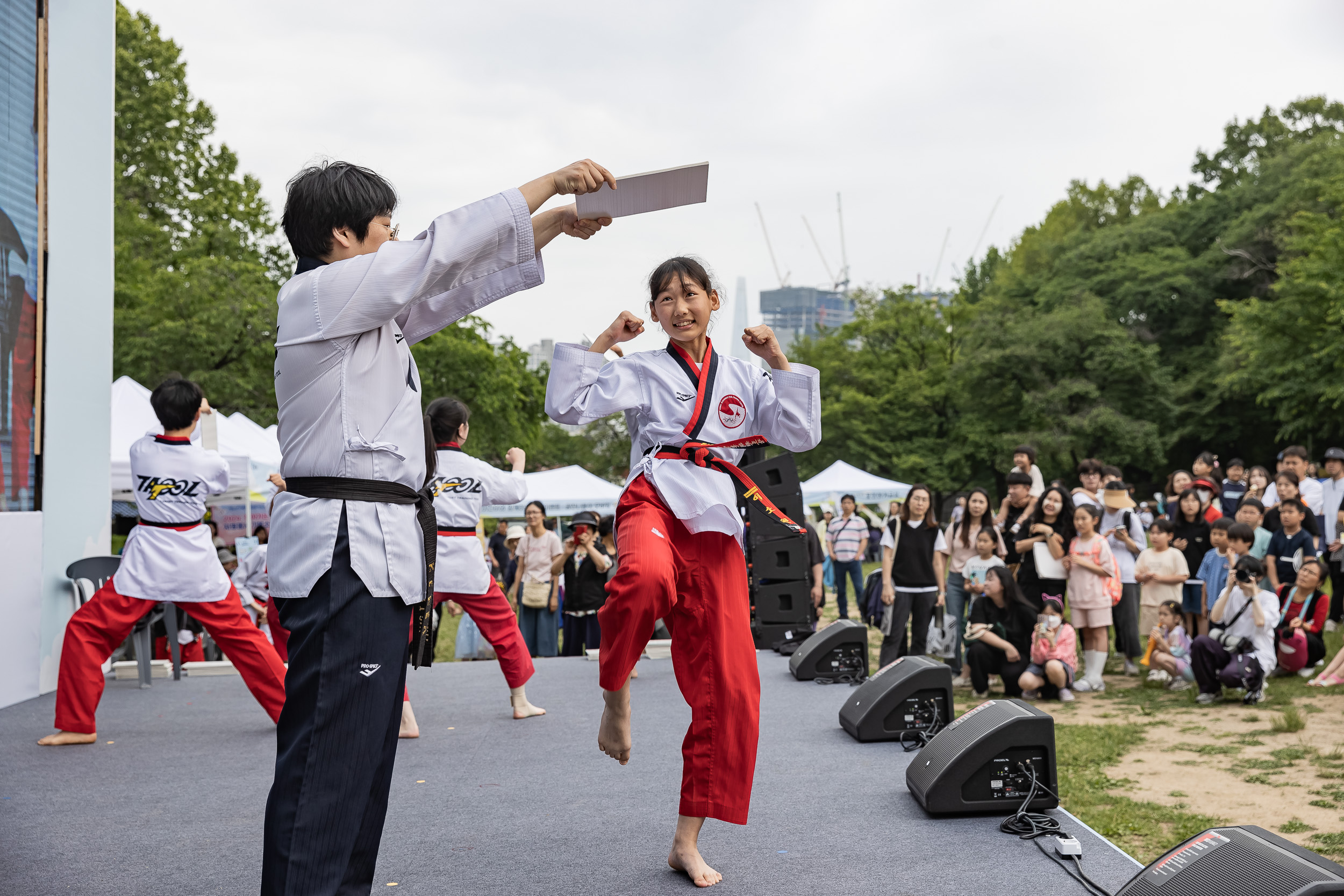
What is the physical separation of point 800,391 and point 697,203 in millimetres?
778

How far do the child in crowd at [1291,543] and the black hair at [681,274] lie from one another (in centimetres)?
669

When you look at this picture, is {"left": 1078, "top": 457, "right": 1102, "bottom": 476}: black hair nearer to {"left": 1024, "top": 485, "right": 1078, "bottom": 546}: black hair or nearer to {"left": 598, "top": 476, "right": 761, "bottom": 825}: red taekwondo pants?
{"left": 1024, "top": 485, "right": 1078, "bottom": 546}: black hair

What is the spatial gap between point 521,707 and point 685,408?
9.33 feet

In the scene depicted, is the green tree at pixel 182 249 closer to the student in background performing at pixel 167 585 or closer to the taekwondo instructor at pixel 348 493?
the student in background performing at pixel 167 585

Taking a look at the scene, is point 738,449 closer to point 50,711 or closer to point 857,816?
point 857,816

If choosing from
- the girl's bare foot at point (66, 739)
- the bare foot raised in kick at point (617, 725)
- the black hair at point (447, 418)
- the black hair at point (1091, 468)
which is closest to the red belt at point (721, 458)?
the bare foot raised in kick at point (617, 725)

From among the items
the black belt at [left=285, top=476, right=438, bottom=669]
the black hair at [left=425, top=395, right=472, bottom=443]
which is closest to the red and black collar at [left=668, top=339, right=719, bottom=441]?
the black belt at [left=285, top=476, right=438, bottom=669]

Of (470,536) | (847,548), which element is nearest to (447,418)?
(470,536)

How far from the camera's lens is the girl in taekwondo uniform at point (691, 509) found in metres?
2.63

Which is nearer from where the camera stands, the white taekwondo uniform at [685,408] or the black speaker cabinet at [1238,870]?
the black speaker cabinet at [1238,870]

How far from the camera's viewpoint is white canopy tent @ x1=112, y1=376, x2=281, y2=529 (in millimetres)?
9555

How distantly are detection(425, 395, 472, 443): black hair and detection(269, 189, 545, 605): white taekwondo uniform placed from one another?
108 inches

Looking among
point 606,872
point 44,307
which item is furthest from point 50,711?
point 606,872

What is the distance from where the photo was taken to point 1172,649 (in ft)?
25.2
